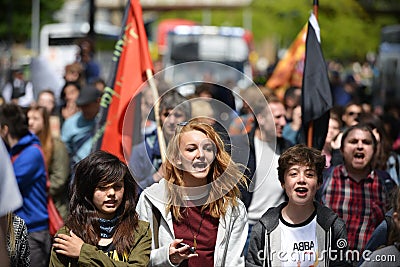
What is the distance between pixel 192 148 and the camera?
5.40 metres

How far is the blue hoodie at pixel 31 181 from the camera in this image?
22.9ft

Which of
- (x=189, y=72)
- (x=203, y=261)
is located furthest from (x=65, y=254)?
(x=189, y=72)

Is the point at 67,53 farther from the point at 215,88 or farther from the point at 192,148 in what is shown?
the point at 192,148

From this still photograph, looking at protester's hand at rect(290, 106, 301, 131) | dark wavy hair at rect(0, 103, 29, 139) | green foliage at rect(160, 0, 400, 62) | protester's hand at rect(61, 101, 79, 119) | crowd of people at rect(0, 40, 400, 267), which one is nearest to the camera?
crowd of people at rect(0, 40, 400, 267)

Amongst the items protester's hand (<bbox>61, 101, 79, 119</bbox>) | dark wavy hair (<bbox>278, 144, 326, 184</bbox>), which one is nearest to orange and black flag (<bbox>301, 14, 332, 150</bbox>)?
dark wavy hair (<bbox>278, 144, 326, 184</bbox>)

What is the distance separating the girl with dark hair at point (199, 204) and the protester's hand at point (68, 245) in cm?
47

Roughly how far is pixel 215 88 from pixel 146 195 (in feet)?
13.2

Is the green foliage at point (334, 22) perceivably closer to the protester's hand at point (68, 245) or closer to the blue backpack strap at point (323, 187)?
the blue backpack strap at point (323, 187)

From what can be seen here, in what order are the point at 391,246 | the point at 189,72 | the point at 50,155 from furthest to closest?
the point at 189,72
the point at 50,155
the point at 391,246

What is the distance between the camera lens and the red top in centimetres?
529

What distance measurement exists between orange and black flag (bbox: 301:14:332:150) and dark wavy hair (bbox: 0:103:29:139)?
2.21 metres

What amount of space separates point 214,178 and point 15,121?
238cm

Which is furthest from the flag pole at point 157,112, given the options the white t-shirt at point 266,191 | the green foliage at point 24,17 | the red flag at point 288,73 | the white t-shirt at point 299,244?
the green foliage at point 24,17

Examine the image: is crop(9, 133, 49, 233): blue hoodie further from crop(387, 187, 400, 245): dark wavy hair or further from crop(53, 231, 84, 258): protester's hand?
crop(387, 187, 400, 245): dark wavy hair
